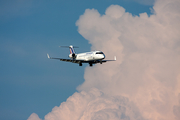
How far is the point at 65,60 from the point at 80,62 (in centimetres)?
724

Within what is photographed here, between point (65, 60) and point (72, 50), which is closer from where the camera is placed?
point (65, 60)

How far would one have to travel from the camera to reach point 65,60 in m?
113

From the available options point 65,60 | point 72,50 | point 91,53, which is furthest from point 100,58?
point 72,50

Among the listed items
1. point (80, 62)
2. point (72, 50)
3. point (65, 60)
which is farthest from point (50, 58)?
point (72, 50)

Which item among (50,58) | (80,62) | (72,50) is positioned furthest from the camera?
(72,50)

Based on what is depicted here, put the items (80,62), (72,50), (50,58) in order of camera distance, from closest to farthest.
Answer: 1. (50,58)
2. (80,62)
3. (72,50)

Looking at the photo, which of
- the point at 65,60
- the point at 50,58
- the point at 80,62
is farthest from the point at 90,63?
the point at 50,58

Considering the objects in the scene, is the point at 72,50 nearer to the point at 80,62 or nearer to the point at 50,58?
the point at 80,62

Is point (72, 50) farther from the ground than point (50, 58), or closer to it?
farther from the ground

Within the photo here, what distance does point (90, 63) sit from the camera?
4673 inches

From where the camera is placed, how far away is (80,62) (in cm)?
11681

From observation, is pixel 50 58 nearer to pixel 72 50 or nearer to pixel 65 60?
pixel 65 60

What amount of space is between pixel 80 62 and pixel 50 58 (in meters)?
14.8

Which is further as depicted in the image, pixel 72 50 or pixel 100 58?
pixel 72 50
